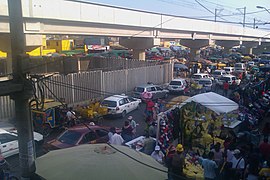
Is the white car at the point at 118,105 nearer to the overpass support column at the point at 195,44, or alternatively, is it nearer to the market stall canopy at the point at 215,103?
the market stall canopy at the point at 215,103

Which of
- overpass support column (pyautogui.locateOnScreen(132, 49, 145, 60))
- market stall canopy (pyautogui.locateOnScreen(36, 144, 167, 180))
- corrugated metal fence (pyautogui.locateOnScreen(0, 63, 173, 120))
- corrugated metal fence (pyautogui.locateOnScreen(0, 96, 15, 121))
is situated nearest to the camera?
market stall canopy (pyautogui.locateOnScreen(36, 144, 167, 180))

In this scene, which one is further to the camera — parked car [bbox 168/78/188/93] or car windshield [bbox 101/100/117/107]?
parked car [bbox 168/78/188/93]

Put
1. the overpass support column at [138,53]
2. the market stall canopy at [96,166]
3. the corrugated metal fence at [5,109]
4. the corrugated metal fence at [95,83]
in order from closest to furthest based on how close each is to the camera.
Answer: the market stall canopy at [96,166]
the corrugated metal fence at [5,109]
the corrugated metal fence at [95,83]
the overpass support column at [138,53]

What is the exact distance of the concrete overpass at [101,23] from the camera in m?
18.3

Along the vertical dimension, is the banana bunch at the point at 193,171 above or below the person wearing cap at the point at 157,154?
below

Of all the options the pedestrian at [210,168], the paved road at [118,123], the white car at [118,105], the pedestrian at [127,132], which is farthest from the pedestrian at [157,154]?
the white car at [118,105]

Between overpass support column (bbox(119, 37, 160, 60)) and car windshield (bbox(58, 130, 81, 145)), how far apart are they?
21837 mm

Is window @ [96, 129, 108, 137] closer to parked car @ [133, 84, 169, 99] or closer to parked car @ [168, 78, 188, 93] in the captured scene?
parked car @ [133, 84, 169, 99]

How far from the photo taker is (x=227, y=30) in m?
46.3

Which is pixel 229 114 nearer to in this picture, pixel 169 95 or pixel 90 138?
pixel 90 138

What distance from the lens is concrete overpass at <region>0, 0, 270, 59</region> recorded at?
59.9 feet

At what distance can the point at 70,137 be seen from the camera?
1052cm

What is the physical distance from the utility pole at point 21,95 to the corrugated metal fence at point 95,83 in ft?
23.1

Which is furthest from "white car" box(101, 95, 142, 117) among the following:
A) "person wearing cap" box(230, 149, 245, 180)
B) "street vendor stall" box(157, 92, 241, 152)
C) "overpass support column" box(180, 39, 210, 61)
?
"overpass support column" box(180, 39, 210, 61)
